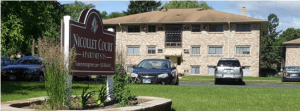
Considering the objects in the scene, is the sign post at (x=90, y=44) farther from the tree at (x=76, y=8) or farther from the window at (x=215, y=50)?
the tree at (x=76, y=8)

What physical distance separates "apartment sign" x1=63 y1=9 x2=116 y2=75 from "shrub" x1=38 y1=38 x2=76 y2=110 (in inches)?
27.9

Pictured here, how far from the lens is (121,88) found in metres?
8.39

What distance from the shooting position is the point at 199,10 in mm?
48375

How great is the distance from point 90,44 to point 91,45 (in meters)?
0.05

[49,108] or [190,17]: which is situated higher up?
[190,17]

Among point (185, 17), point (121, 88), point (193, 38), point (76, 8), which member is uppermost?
point (76, 8)

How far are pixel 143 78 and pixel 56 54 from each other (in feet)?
40.1

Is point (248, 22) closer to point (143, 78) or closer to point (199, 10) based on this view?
point (199, 10)

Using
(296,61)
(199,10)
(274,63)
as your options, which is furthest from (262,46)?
(199,10)

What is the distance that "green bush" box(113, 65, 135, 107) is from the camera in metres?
8.13

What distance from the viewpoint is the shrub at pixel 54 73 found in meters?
6.46

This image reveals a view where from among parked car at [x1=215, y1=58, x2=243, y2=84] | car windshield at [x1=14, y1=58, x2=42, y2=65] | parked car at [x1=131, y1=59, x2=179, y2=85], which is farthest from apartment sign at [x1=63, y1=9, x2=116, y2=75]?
parked car at [x1=215, y1=58, x2=243, y2=84]

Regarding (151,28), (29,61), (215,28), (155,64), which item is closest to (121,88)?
(155,64)

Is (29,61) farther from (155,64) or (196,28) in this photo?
(196,28)
